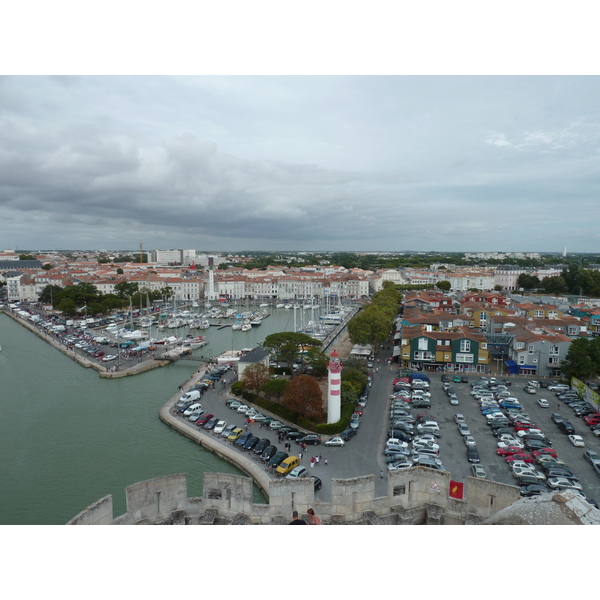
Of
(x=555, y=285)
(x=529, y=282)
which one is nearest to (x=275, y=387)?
(x=555, y=285)

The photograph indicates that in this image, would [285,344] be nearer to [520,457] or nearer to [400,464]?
[400,464]

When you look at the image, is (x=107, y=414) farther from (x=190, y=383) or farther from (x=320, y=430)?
(x=320, y=430)

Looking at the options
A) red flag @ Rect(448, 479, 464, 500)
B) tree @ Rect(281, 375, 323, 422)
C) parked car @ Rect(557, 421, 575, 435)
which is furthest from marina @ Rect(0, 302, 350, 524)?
parked car @ Rect(557, 421, 575, 435)

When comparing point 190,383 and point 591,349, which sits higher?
point 591,349

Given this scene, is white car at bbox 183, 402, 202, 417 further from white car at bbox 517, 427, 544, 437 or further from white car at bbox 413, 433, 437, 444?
white car at bbox 517, 427, 544, 437

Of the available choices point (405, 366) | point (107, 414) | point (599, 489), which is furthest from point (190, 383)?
point (599, 489)

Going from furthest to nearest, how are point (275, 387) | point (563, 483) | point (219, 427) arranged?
point (275, 387), point (219, 427), point (563, 483)

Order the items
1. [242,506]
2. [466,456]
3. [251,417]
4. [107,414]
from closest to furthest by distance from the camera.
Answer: [242,506], [466,456], [251,417], [107,414]

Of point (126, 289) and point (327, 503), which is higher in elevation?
point (126, 289)
